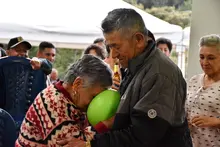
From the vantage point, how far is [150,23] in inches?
263

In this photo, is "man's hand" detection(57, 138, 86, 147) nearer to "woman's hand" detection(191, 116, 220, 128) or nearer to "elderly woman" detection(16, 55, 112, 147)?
"elderly woman" detection(16, 55, 112, 147)

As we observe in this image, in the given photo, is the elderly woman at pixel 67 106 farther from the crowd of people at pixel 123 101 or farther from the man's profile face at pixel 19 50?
the man's profile face at pixel 19 50

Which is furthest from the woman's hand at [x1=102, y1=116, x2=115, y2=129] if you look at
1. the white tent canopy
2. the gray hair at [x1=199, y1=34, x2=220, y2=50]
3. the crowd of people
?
the white tent canopy

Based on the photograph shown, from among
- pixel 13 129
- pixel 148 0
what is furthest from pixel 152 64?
pixel 148 0

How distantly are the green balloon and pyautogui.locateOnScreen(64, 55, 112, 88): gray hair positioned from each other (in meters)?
0.06

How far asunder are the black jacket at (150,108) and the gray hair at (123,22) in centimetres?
12

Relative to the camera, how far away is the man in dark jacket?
1598mm

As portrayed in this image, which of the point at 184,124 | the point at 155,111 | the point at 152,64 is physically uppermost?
the point at 152,64

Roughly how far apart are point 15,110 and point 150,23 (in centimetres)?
359

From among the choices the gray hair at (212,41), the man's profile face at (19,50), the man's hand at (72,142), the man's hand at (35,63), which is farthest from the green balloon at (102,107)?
the man's profile face at (19,50)

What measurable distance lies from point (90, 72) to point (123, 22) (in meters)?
0.26

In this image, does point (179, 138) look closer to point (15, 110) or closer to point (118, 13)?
point (118, 13)

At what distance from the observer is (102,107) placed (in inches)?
67.9

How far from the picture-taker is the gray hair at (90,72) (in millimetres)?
1765
